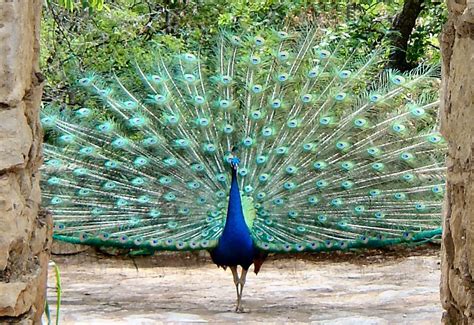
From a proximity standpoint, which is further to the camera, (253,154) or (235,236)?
(253,154)

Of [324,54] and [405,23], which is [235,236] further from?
[405,23]

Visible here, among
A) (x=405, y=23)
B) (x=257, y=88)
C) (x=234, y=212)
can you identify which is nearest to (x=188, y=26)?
(x=405, y=23)

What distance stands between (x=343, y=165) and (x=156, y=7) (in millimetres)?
3360

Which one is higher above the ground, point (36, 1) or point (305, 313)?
point (36, 1)

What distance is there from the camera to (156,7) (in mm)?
9656

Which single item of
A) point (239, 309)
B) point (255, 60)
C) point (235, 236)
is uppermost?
point (255, 60)

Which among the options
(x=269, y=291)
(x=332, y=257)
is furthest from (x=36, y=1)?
(x=332, y=257)

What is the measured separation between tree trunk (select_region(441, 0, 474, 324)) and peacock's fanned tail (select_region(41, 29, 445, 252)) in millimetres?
4221

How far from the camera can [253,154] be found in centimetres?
725

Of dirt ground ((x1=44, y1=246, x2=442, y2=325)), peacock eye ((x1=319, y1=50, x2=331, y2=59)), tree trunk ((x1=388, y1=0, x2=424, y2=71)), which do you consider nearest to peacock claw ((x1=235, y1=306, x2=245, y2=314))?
dirt ground ((x1=44, y1=246, x2=442, y2=325))

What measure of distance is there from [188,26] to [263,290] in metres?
3.02

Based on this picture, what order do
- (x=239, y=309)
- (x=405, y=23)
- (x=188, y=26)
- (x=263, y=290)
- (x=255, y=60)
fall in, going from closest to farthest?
(x=239, y=309), (x=255, y=60), (x=263, y=290), (x=405, y=23), (x=188, y=26)

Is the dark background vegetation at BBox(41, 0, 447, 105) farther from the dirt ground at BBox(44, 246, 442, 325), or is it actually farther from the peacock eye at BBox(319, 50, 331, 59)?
the dirt ground at BBox(44, 246, 442, 325)

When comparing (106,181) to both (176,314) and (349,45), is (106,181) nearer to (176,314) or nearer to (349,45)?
(176,314)
